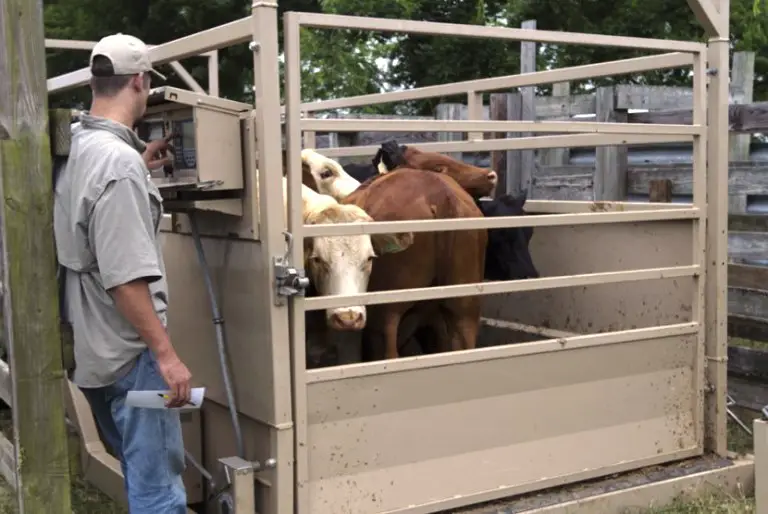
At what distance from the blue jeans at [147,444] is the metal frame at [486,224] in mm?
484

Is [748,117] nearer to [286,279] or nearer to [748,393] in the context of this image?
[748,393]

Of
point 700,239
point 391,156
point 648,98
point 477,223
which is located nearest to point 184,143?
point 477,223

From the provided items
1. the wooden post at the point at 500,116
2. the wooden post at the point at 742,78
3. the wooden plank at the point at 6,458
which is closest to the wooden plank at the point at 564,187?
the wooden post at the point at 500,116

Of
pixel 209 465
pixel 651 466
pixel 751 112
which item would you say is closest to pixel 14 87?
pixel 209 465

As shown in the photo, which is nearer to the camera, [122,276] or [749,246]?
[122,276]

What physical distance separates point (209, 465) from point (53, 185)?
5.27ft

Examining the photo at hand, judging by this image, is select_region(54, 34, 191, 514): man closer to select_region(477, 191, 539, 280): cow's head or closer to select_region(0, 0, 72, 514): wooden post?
select_region(0, 0, 72, 514): wooden post

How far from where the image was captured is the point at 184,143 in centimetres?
362

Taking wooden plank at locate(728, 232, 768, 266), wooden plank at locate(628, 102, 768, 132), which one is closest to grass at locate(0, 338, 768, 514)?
wooden plank at locate(728, 232, 768, 266)

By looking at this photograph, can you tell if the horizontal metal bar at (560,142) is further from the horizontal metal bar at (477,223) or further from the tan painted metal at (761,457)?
the tan painted metal at (761,457)

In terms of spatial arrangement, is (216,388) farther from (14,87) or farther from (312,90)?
(312,90)

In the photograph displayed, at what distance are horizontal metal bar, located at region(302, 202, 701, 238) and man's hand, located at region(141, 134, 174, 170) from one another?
600 mm

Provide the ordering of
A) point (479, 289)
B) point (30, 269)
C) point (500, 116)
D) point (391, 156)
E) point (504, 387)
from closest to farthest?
1. point (30, 269)
2. point (479, 289)
3. point (504, 387)
4. point (391, 156)
5. point (500, 116)

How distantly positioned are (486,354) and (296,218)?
1039 millimetres
